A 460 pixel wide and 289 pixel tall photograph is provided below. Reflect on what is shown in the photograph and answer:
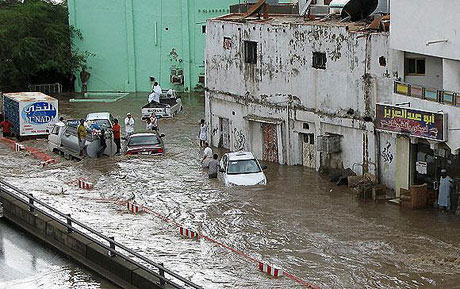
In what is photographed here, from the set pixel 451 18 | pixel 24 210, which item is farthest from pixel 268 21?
pixel 24 210

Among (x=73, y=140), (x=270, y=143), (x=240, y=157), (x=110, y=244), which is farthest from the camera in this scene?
(x=73, y=140)

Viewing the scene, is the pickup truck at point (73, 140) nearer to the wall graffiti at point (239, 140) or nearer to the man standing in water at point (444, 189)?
the wall graffiti at point (239, 140)

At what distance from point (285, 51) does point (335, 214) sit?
8.15 metres

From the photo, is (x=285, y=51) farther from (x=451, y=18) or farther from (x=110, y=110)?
(x=110, y=110)

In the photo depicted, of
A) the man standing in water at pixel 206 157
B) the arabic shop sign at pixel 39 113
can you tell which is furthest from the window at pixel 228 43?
the arabic shop sign at pixel 39 113

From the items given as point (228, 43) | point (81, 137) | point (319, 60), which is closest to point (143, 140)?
point (81, 137)

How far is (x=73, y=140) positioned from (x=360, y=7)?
10990mm

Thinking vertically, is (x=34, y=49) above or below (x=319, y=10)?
below

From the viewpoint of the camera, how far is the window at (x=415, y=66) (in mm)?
27438

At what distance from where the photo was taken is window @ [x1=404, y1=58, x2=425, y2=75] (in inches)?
1080

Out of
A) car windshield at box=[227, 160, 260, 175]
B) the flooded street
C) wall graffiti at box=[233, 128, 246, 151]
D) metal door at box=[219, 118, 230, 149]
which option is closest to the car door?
metal door at box=[219, 118, 230, 149]

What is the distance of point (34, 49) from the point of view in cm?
5134

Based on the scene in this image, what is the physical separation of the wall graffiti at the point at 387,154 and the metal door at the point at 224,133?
866 centimetres

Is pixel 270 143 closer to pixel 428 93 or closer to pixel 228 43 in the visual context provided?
pixel 228 43
